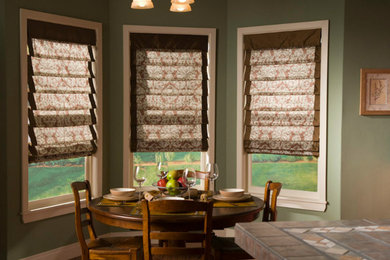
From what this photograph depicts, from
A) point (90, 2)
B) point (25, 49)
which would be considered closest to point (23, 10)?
point (25, 49)

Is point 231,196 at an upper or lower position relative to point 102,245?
upper

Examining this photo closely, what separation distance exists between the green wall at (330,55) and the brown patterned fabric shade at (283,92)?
0.48 feet

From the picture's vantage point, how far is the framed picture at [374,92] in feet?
14.3

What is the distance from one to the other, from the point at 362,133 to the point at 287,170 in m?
0.89

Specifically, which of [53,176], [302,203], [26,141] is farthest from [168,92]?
[302,203]

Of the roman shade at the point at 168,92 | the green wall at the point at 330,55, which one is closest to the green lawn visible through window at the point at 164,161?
the roman shade at the point at 168,92

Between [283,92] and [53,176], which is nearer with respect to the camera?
[53,176]

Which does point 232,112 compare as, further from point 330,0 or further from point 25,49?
point 25,49

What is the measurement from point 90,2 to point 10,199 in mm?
2102

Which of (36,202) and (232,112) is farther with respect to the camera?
(232,112)

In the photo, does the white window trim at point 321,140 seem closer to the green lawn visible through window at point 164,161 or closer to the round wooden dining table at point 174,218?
the green lawn visible through window at point 164,161

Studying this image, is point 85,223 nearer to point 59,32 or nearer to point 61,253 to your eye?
point 61,253

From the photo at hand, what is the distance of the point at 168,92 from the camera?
5.09m

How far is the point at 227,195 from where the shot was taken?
3527mm
